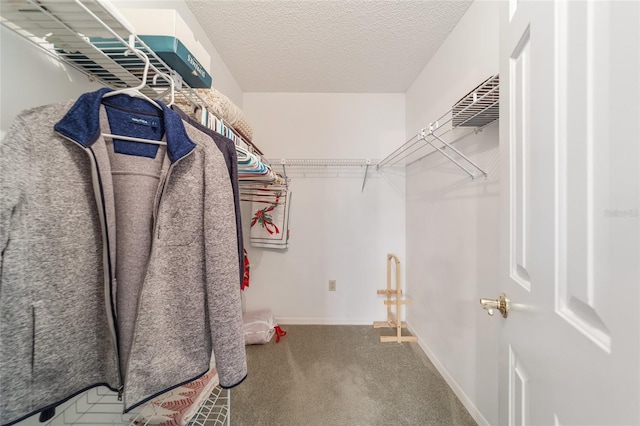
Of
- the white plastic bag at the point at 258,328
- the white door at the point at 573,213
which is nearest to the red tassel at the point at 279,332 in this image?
the white plastic bag at the point at 258,328

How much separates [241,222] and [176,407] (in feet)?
2.89

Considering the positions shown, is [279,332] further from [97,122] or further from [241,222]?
[97,122]

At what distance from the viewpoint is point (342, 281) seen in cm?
217

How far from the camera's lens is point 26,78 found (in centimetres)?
63

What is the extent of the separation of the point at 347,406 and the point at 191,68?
75.4 inches

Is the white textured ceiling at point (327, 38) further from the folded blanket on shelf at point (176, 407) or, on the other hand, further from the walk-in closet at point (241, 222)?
the folded blanket on shelf at point (176, 407)

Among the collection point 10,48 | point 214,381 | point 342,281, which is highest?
point 10,48

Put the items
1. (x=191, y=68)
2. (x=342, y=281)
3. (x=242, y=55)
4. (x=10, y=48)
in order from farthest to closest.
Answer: (x=342, y=281) < (x=242, y=55) < (x=191, y=68) < (x=10, y=48)

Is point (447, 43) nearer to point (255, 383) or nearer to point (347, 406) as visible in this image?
point (347, 406)

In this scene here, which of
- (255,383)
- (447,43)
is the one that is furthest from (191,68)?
(255,383)

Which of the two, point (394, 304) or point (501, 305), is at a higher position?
point (501, 305)

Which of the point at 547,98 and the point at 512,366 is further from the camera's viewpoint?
the point at 512,366

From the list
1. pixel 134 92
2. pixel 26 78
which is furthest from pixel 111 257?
pixel 26 78

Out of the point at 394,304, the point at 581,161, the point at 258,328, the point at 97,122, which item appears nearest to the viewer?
the point at 581,161
